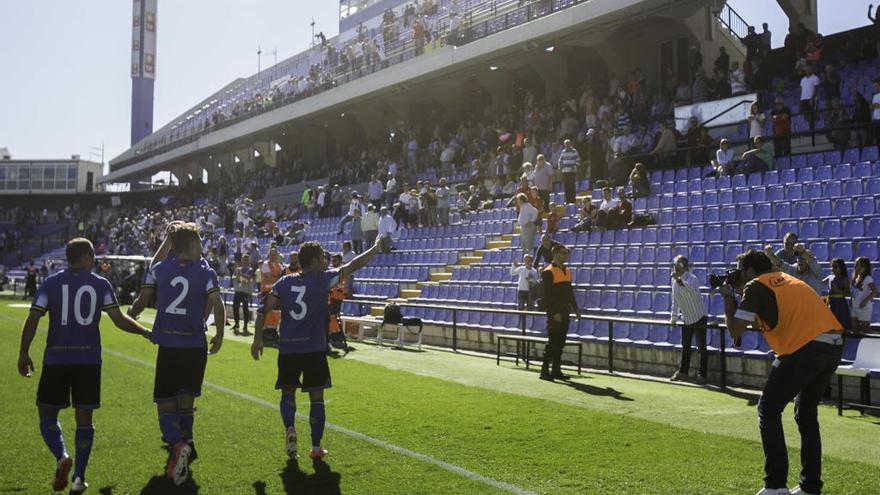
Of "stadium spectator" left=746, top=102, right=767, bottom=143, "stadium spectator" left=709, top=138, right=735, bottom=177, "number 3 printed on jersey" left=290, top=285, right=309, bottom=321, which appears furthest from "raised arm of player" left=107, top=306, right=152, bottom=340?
"stadium spectator" left=746, top=102, right=767, bottom=143

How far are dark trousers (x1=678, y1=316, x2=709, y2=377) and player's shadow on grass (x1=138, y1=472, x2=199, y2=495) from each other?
7.87 metres

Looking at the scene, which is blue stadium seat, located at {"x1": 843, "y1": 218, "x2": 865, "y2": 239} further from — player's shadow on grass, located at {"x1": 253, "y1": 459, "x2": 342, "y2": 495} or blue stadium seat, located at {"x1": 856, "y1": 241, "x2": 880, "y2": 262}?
player's shadow on grass, located at {"x1": 253, "y1": 459, "x2": 342, "y2": 495}

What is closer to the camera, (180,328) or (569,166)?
(180,328)

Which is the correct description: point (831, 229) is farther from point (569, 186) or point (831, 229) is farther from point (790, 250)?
point (569, 186)

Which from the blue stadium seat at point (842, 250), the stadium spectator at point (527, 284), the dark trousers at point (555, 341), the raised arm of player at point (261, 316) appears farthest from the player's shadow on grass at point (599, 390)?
the raised arm of player at point (261, 316)

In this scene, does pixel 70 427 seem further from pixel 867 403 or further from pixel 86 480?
pixel 867 403

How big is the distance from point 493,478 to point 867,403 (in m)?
5.45

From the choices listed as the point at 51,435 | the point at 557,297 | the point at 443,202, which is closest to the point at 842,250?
the point at 557,297

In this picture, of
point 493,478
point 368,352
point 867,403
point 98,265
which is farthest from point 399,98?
point 493,478

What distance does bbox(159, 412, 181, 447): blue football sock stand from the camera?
236 inches

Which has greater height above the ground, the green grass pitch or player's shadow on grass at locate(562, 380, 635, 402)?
player's shadow on grass at locate(562, 380, 635, 402)

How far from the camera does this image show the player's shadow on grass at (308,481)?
18.6 ft

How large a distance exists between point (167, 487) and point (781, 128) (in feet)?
49.9

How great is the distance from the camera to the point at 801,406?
543 centimetres
